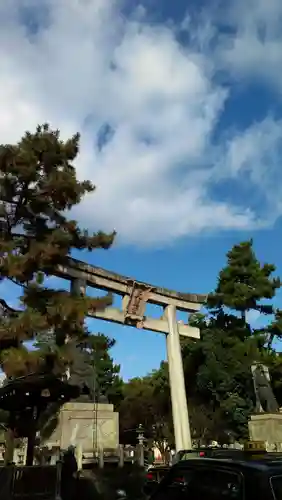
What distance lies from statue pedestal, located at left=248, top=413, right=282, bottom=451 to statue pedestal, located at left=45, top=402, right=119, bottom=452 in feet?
18.2

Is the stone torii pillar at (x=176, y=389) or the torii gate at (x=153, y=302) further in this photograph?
the stone torii pillar at (x=176, y=389)

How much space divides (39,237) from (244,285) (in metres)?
22.9

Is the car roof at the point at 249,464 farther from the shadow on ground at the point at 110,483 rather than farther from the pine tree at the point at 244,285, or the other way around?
the pine tree at the point at 244,285

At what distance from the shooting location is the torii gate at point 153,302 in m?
17.3

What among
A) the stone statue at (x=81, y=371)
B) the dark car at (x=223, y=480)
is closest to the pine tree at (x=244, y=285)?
the stone statue at (x=81, y=371)

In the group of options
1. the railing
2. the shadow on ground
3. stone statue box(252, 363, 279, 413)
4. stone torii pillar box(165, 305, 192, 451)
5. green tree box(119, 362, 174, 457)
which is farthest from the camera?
green tree box(119, 362, 174, 457)

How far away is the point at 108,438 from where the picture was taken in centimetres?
1605

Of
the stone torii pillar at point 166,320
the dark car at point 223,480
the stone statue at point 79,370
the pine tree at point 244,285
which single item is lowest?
the dark car at point 223,480

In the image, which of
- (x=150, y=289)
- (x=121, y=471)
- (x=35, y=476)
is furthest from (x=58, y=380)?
(x=150, y=289)

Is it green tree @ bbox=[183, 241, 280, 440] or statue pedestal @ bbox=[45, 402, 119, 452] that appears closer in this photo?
Answer: statue pedestal @ bbox=[45, 402, 119, 452]

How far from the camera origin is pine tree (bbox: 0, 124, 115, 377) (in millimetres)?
10688

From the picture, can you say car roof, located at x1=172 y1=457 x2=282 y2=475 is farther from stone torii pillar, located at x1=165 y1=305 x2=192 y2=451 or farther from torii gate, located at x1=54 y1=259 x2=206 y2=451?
stone torii pillar, located at x1=165 y1=305 x2=192 y2=451

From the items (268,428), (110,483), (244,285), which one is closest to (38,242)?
(110,483)

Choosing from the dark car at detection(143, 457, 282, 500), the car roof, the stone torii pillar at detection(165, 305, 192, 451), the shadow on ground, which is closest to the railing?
the shadow on ground
